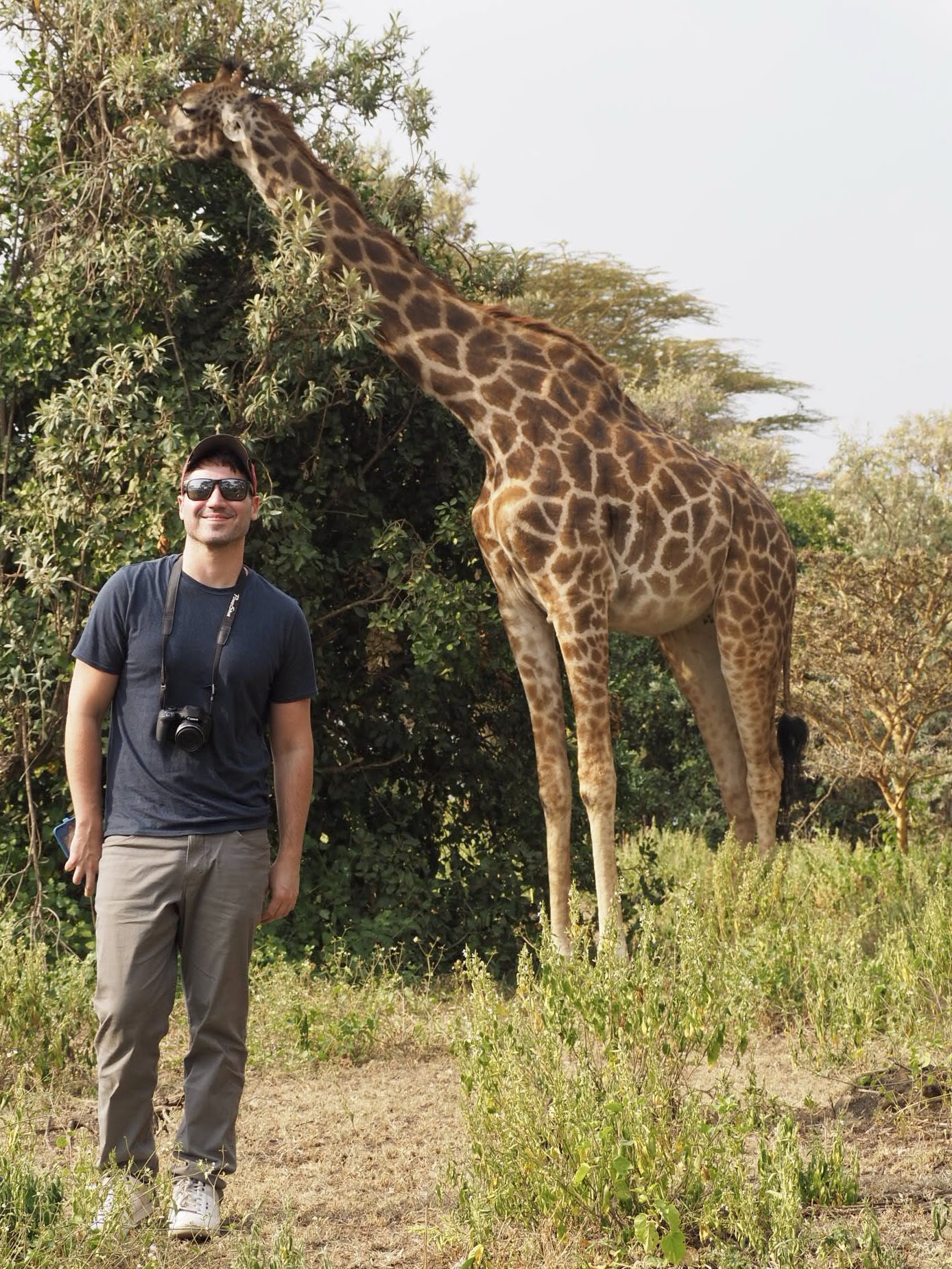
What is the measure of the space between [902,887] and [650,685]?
178 inches

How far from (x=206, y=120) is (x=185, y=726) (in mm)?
4322

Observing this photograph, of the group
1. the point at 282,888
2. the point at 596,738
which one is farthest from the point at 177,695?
the point at 596,738

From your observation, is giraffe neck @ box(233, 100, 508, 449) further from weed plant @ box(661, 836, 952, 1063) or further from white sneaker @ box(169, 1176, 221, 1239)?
white sneaker @ box(169, 1176, 221, 1239)

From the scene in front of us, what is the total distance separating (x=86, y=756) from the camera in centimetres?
413

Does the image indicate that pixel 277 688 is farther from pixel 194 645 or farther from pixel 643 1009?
pixel 643 1009

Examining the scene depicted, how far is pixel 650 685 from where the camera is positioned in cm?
1287

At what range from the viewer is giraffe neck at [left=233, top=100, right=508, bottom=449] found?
7.16m

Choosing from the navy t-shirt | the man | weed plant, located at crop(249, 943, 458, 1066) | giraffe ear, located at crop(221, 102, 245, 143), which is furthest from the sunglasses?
giraffe ear, located at crop(221, 102, 245, 143)

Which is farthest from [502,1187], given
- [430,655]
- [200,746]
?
[430,655]

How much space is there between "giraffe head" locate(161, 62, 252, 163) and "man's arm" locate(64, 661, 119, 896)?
398 centimetres

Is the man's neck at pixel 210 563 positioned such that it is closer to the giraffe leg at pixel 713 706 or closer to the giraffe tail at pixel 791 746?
the giraffe leg at pixel 713 706

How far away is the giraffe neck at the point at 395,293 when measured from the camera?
7.16 metres

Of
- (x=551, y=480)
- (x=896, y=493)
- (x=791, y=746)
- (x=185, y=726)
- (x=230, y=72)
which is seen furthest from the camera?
(x=896, y=493)

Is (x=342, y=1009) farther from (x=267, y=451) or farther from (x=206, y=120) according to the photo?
(x=206, y=120)
